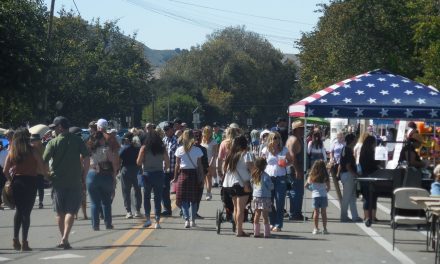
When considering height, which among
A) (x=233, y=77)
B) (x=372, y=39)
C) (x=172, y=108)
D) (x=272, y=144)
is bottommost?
(x=272, y=144)

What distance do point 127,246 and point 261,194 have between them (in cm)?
261

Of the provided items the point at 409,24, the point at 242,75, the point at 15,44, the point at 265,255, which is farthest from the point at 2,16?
the point at 242,75

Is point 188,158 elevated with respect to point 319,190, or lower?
elevated

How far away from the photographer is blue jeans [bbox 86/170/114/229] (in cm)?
1688

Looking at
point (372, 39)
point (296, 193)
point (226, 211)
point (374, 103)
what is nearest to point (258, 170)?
point (226, 211)

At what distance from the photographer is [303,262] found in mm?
12945

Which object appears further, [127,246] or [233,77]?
[233,77]

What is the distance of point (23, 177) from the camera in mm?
14156

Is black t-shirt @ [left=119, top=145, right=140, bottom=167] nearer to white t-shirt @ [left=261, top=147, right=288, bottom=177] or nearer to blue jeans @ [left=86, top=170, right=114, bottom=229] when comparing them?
blue jeans @ [left=86, top=170, right=114, bottom=229]

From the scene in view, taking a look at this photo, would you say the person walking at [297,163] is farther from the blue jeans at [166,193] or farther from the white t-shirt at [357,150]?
the blue jeans at [166,193]

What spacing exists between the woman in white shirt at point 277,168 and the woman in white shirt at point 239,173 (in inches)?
54.2

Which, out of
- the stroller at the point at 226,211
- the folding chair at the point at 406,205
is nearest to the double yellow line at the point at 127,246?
the stroller at the point at 226,211

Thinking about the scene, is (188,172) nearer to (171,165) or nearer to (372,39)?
(171,165)

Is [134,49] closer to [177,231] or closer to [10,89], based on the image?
[10,89]
